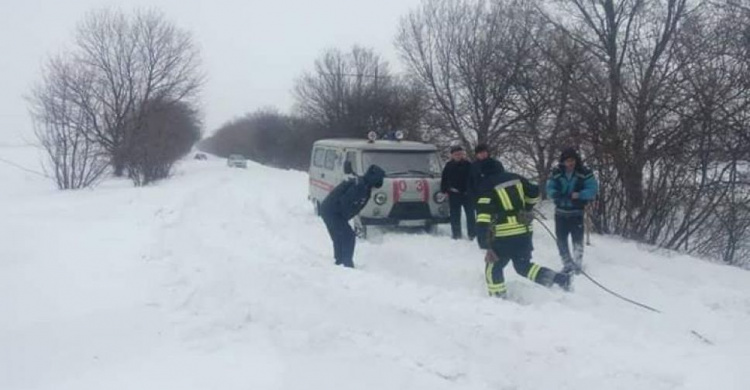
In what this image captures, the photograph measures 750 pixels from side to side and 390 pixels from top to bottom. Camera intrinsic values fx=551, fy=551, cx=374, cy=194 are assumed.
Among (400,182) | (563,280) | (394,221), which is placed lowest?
(563,280)

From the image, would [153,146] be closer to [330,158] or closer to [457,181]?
[330,158]

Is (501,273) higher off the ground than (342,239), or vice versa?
(342,239)

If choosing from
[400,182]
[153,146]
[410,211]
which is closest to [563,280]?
[410,211]

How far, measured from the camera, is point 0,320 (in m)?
5.27

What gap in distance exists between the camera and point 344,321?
554cm

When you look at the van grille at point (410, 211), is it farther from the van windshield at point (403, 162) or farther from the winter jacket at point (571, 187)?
the winter jacket at point (571, 187)

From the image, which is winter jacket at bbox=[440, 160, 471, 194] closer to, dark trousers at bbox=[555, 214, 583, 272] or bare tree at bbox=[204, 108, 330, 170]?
dark trousers at bbox=[555, 214, 583, 272]

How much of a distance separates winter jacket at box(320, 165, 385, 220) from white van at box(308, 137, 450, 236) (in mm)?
1839

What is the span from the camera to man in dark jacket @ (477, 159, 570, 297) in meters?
6.46

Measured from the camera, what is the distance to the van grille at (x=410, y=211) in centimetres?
1059

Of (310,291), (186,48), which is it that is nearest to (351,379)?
(310,291)

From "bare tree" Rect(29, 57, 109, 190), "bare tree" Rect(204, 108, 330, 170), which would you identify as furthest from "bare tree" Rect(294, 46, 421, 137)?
"bare tree" Rect(29, 57, 109, 190)

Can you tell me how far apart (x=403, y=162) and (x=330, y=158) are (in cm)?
231

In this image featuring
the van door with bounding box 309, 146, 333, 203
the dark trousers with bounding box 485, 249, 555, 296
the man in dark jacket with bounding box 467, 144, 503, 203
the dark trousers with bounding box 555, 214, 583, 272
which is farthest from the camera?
the van door with bounding box 309, 146, 333, 203
